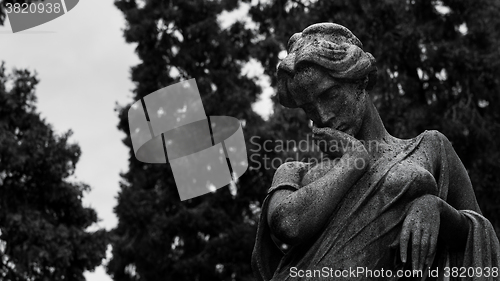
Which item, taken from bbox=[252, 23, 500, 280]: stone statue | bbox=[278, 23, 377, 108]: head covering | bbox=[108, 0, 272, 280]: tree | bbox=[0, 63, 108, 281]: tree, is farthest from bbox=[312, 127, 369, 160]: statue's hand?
bbox=[108, 0, 272, 280]: tree

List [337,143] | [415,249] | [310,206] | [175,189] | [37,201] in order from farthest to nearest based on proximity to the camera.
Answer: [175,189]
[37,201]
[337,143]
[310,206]
[415,249]

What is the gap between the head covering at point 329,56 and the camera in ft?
18.9

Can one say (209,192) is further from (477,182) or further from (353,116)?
(353,116)

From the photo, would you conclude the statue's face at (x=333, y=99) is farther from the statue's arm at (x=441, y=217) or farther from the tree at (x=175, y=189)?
the tree at (x=175, y=189)

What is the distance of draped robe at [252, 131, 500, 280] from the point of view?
5402mm

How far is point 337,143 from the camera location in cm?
566

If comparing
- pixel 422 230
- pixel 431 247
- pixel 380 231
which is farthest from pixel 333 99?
pixel 431 247

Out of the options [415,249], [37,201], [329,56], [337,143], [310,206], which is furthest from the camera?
[37,201]

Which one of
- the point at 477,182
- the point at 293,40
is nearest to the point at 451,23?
the point at 477,182

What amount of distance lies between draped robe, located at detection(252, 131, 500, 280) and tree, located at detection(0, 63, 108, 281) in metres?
15.8

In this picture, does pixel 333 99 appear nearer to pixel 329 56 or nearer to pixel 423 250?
pixel 329 56

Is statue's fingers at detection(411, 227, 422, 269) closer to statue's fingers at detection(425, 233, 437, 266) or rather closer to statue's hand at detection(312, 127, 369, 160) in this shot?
statue's fingers at detection(425, 233, 437, 266)

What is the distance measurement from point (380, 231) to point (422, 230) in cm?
27

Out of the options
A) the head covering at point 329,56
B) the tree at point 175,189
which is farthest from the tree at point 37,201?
the head covering at point 329,56
